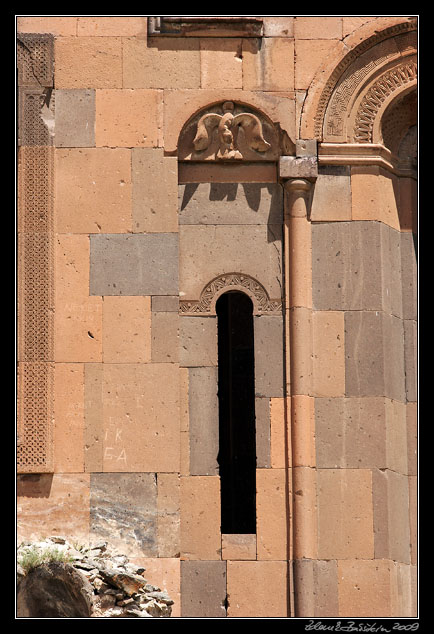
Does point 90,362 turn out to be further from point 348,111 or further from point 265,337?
point 348,111

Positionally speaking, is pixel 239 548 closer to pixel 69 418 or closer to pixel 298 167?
pixel 69 418

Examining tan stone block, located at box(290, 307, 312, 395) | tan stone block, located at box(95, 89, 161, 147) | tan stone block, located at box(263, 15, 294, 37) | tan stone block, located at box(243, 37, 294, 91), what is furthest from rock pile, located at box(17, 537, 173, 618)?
tan stone block, located at box(263, 15, 294, 37)

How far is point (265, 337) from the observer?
17.2 m

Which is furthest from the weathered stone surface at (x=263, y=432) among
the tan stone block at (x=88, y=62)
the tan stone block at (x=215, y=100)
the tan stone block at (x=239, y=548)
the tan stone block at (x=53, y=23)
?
the tan stone block at (x=53, y=23)

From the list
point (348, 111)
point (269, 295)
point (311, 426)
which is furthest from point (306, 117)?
point (311, 426)

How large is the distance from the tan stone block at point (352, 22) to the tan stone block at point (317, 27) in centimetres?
4

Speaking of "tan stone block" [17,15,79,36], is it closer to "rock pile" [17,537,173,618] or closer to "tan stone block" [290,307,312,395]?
"tan stone block" [290,307,312,395]

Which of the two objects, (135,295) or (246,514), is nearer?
(135,295)

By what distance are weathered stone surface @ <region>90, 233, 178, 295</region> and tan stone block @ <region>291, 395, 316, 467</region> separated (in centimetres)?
159

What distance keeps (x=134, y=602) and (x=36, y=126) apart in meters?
4.67

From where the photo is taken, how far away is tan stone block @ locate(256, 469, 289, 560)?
661 inches

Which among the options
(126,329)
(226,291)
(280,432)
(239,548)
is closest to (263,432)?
(280,432)

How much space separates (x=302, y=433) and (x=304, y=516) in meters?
0.77

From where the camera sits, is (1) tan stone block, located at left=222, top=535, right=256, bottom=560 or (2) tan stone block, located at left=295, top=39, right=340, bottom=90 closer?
(1) tan stone block, located at left=222, top=535, right=256, bottom=560
